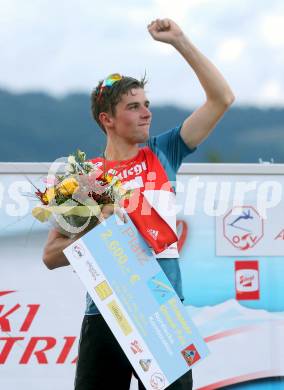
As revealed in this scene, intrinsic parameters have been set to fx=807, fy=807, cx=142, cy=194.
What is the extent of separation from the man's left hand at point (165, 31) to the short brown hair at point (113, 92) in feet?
1.00

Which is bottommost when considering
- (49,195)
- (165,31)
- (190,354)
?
(190,354)

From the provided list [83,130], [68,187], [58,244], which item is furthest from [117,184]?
[83,130]

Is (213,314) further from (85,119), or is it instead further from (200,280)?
(85,119)

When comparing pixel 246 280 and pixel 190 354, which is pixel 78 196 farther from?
pixel 246 280

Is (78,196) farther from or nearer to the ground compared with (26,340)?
farther from the ground

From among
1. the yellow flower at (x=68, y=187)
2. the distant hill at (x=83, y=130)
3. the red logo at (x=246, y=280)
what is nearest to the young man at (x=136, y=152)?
the yellow flower at (x=68, y=187)

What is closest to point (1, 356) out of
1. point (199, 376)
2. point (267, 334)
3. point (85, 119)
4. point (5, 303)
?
point (5, 303)

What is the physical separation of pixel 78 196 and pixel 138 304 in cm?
36

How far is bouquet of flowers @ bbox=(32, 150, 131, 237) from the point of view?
235 centimetres

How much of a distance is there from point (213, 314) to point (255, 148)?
127 cm

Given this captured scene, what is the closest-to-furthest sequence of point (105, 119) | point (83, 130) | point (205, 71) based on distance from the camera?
point (205, 71), point (105, 119), point (83, 130)

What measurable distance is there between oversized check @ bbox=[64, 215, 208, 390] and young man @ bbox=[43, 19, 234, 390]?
3.6 inches

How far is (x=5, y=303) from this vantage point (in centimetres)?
395

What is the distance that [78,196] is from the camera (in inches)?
91.9
